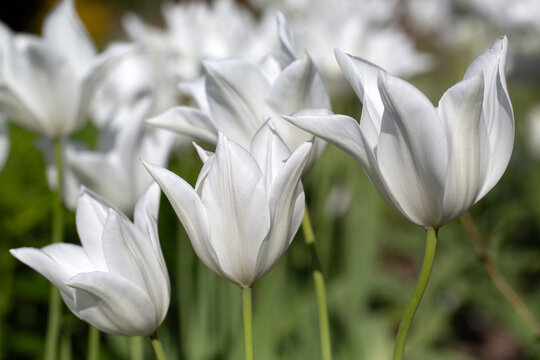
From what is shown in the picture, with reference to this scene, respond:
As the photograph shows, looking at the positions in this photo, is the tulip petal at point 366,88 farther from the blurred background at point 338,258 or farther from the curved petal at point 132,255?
the blurred background at point 338,258

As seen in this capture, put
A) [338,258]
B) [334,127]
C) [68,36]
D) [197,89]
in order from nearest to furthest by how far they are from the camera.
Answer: [334,127]
[197,89]
[68,36]
[338,258]

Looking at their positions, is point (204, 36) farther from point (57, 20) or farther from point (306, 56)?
point (306, 56)

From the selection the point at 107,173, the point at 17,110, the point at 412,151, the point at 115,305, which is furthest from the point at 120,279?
the point at 17,110

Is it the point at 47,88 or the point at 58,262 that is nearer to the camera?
the point at 58,262

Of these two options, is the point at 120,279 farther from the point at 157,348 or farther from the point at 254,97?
the point at 254,97

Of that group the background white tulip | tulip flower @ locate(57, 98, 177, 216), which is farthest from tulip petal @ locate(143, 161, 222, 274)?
tulip flower @ locate(57, 98, 177, 216)

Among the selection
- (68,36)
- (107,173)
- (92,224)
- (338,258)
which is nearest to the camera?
(92,224)

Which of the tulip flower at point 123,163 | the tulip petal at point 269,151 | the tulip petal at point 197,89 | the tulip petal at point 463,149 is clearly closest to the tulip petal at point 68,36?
the tulip flower at point 123,163
